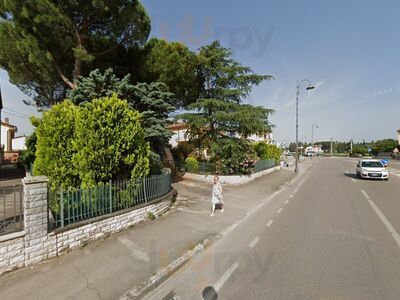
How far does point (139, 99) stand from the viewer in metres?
12.9

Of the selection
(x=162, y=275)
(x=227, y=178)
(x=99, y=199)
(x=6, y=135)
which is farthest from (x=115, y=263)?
(x=6, y=135)

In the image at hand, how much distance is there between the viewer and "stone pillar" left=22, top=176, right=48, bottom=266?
5.12m

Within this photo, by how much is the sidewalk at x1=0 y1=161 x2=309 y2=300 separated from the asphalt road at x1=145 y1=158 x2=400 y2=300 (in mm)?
534

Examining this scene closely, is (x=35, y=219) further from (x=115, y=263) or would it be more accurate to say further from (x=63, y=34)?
(x=63, y=34)

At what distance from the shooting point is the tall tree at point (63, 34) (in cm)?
1189

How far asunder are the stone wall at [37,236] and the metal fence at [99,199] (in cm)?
26

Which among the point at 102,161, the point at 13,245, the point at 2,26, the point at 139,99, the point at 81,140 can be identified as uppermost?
the point at 2,26

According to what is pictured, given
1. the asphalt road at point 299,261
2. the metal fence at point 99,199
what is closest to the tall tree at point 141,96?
the metal fence at point 99,199

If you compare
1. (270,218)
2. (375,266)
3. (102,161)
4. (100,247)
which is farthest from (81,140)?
(375,266)

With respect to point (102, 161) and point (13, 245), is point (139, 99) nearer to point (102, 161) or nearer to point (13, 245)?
point (102, 161)

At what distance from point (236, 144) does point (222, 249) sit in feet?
40.9

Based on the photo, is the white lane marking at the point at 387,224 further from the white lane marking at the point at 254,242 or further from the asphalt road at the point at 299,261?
the white lane marking at the point at 254,242

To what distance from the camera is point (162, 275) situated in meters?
4.82

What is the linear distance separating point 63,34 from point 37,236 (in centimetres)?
1048
